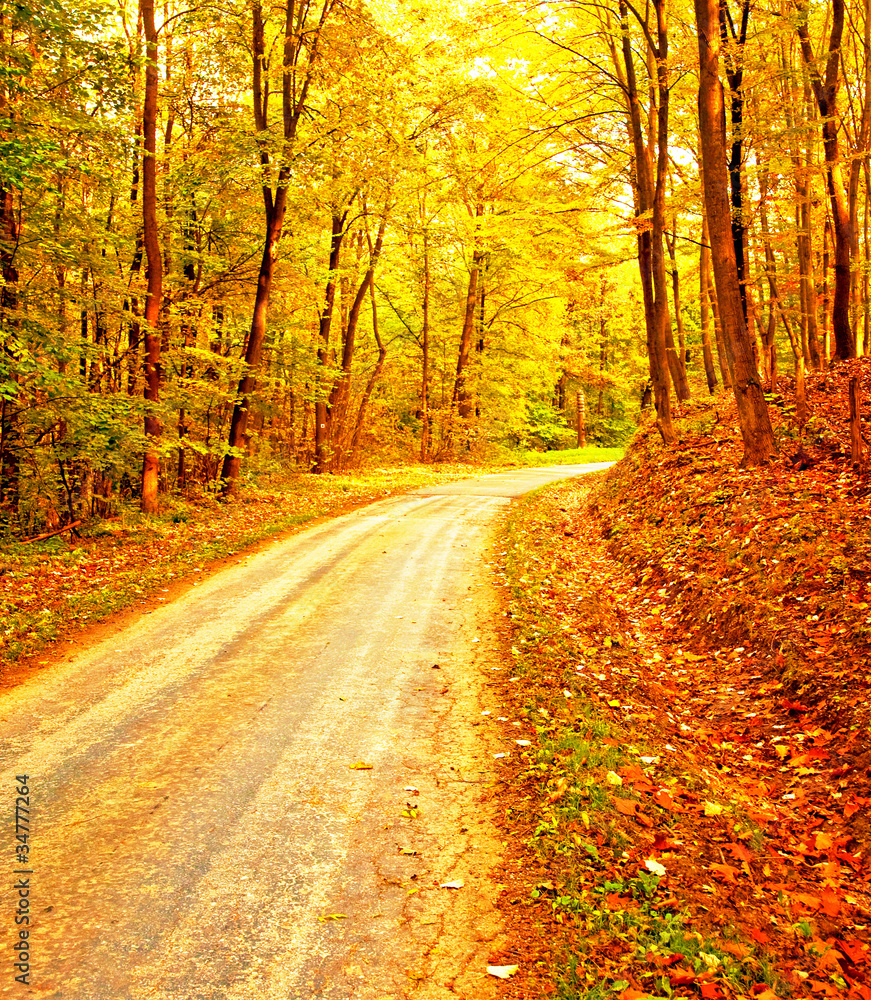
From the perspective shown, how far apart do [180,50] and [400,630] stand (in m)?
15.3

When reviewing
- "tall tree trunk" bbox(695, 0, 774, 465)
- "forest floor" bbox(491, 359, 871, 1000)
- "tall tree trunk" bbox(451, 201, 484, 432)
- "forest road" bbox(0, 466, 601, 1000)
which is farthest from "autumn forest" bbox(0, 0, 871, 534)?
"forest road" bbox(0, 466, 601, 1000)

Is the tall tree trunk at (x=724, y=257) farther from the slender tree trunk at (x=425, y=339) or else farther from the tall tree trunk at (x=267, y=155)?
the slender tree trunk at (x=425, y=339)

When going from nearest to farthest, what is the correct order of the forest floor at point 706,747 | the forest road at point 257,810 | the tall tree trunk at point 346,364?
the forest road at point 257,810
the forest floor at point 706,747
the tall tree trunk at point 346,364

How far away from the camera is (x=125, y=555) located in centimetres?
1073

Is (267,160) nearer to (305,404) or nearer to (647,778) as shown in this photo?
(305,404)

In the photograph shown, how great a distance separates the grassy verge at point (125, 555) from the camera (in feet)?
25.7

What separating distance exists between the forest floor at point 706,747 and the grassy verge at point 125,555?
472 centimetres

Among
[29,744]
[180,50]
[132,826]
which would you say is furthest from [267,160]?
[132,826]

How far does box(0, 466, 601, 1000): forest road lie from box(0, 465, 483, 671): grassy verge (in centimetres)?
98

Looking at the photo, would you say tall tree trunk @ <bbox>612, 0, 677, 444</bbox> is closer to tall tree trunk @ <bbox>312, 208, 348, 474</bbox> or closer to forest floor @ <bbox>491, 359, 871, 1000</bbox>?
forest floor @ <bbox>491, 359, 871, 1000</bbox>

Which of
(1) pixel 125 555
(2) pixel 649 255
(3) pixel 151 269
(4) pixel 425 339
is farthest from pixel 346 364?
(1) pixel 125 555

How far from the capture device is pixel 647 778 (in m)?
4.76

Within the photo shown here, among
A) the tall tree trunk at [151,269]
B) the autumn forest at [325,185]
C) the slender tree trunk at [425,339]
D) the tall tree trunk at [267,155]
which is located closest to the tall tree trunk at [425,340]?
the slender tree trunk at [425,339]

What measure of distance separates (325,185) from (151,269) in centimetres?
A: 812
